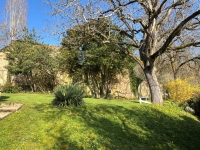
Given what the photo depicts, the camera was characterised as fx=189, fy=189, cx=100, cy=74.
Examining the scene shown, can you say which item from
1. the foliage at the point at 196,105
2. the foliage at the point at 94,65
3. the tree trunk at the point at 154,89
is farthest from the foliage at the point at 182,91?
the foliage at the point at 94,65

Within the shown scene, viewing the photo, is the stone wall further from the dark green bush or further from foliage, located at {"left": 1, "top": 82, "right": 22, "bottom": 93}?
the dark green bush

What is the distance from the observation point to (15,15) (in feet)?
72.8

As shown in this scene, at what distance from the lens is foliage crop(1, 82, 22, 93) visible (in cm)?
1398

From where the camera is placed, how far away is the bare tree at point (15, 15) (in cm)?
2181

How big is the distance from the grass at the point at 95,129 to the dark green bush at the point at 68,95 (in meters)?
0.34

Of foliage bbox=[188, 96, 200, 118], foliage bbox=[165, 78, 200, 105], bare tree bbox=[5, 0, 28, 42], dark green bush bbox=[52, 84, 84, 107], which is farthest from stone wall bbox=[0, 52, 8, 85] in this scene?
foliage bbox=[188, 96, 200, 118]

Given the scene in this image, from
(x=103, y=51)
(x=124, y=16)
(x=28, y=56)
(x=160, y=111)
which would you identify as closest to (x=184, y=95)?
(x=160, y=111)

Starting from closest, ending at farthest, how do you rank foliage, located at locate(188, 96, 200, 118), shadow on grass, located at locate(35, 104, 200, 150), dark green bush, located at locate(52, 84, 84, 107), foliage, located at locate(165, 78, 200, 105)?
shadow on grass, located at locate(35, 104, 200, 150) < dark green bush, located at locate(52, 84, 84, 107) < foliage, located at locate(188, 96, 200, 118) < foliage, located at locate(165, 78, 200, 105)

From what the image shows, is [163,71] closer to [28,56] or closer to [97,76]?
[97,76]

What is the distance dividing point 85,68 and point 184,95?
795cm

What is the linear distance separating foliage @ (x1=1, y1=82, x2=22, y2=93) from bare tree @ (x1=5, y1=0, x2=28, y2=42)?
9188mm

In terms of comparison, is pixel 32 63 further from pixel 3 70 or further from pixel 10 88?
pixel 3 70

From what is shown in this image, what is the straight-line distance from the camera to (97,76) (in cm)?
1688

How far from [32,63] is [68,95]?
26.3 feet
